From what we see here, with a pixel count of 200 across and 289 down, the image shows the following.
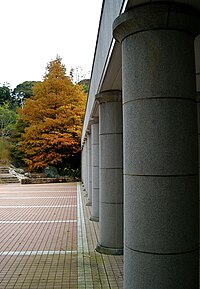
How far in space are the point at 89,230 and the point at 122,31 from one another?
6582 mm

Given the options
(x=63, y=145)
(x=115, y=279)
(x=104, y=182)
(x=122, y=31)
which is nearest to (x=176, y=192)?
(x=122, y=31)

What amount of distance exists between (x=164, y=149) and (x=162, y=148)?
0.7 inches

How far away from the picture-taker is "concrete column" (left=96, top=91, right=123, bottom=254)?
21.8 ft

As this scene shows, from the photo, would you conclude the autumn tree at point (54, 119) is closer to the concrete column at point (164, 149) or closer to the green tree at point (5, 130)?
the green tree at point (5, 130)

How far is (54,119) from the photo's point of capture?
94.1ft

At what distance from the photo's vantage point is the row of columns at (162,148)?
9.62 feet

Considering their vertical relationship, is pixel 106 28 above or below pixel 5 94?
below

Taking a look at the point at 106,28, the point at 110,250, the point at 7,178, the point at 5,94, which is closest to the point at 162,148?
the point at 106,28

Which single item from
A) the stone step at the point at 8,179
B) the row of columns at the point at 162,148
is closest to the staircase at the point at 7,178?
the stone step at the point at 8,179

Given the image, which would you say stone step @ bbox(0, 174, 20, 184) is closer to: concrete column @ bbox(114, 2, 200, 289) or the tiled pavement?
the tiled pavement

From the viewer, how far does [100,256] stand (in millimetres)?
6543

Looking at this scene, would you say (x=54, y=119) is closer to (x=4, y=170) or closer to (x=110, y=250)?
(x=4, y=170)

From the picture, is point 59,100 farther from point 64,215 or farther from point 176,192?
point 176,192

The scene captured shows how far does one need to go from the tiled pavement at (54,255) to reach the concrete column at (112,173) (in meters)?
0.37
